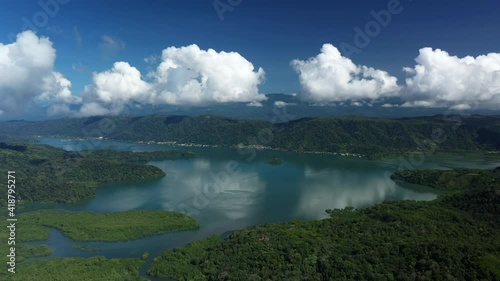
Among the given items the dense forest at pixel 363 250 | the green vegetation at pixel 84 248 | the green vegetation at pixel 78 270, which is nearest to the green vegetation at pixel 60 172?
the green vegetation at pixel 84 248

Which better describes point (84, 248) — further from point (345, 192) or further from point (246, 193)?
point (345, 192)

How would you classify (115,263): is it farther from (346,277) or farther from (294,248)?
(346,277)

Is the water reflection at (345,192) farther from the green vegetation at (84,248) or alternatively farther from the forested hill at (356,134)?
the forested hill at (356,134)

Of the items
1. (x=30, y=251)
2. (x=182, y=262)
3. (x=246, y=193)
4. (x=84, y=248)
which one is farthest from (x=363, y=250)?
(x=30, y=251)

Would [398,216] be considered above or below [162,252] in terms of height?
above

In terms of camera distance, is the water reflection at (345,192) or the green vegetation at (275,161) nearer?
the water reflection at (345,192)

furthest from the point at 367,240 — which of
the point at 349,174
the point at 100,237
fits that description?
the point at 349,174
